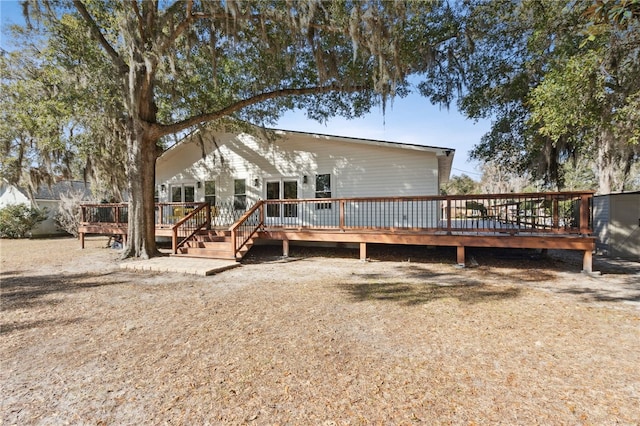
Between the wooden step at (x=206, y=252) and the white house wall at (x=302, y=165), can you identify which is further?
the white house wall at (x=302, y=165)

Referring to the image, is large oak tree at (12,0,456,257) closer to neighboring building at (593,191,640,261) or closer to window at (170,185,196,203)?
window at (170,185,196,203)

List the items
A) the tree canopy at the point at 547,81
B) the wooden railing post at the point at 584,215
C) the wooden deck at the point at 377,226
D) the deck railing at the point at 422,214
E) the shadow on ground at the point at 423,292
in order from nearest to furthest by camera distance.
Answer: the shadow on ground at the point at 423,292 < the tree canopy at the point at 547,81 < the wooden railing post at the point at 584,215 < the wooden deck at the point at 377,226 < the deck railing at the point at 422,214

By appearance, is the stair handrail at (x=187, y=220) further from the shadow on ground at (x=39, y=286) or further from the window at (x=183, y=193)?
the window at (x=183, y=193)

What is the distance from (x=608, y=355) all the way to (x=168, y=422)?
413cm

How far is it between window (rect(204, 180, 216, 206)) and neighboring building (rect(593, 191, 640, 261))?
Result: 13.9 metres

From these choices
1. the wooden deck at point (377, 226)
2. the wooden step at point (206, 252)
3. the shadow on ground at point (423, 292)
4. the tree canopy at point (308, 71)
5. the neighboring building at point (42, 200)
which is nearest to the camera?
the shadow on ground at point (423, 292)

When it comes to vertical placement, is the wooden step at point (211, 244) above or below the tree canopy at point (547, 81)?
below

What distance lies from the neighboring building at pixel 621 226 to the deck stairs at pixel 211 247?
1104cm

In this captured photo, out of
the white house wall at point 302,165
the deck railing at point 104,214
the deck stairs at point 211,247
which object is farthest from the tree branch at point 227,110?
the deck railing at point 104,214

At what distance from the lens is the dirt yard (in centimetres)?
232

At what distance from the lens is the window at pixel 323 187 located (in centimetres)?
1113

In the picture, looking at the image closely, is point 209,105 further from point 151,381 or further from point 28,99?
point 151,381

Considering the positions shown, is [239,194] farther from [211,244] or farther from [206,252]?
[206,252]

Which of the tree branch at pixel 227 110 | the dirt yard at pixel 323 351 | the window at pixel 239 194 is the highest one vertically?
the tree branch at pixel 227 110
